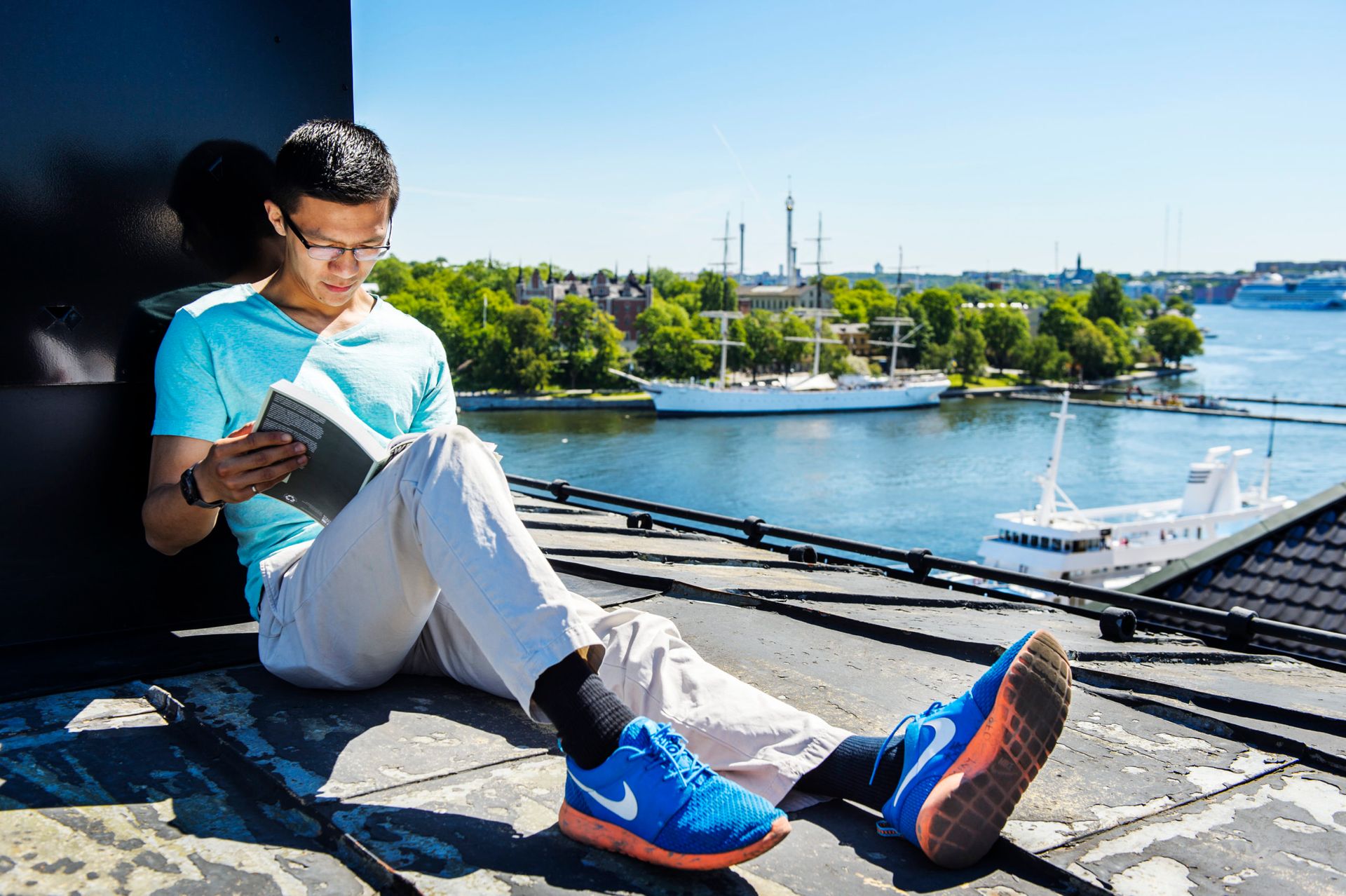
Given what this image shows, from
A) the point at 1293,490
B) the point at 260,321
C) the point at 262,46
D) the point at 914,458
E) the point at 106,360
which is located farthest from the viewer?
the point at 914,458

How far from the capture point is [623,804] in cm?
108

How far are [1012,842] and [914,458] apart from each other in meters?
33.4

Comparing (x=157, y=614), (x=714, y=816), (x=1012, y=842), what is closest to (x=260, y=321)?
(x=157, y=614)

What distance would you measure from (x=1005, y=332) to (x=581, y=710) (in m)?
63.8

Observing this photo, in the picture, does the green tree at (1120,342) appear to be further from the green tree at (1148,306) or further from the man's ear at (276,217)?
the man's ear at (276,217)

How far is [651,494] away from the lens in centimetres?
2683

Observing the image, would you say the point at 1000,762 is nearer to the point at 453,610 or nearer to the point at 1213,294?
the point at 453,610

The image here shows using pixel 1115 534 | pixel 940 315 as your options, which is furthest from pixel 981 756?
pixel 940 315

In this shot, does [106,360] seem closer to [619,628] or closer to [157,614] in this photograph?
[157,614]

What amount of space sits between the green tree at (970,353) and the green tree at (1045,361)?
2673 mm

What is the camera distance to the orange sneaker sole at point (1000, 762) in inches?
43.8

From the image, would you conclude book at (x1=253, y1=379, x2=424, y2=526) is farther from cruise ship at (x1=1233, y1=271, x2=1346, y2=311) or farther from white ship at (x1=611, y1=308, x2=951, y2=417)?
cruise ship at (x1=1233, y1=271, x2=1346, y2=311)

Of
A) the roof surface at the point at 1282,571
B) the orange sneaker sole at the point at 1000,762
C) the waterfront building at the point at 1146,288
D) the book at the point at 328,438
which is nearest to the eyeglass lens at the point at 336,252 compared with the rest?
the book at the point at 328,438

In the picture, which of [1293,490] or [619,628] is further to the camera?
[1293,490]
